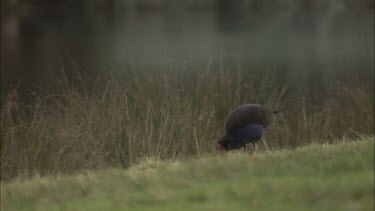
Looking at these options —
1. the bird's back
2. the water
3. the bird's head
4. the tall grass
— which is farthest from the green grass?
the water

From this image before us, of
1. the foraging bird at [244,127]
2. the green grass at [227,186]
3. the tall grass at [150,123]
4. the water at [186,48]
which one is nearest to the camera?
the green grass at [227,186]

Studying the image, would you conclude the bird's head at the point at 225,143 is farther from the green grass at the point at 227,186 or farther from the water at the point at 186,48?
the water at the point at 186,48

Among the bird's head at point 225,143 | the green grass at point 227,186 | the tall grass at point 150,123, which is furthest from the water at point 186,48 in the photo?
the green grass at point 227,186

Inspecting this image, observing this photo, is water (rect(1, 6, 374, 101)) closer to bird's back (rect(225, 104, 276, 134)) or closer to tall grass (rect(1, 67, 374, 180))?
tall grass (rect(1, 67, 374, 180))

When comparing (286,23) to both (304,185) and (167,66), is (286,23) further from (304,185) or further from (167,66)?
(304,185)

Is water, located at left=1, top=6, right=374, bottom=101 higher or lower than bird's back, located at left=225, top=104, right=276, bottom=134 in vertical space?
lower

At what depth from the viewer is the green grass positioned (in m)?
3.96

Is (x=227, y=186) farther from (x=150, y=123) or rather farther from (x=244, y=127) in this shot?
(x=150, y=123)

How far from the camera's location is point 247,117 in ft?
22.6

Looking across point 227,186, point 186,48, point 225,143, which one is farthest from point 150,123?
point 186,48

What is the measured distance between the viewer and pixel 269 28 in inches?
1391

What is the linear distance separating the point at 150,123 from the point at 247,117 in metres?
1.58

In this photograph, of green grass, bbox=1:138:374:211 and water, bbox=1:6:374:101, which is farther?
water, bbox=1:6:374:101

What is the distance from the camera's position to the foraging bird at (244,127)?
6.82 meters
